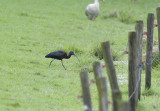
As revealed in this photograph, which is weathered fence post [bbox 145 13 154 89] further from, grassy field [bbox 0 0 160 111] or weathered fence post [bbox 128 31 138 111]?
weathered fence post [bbox 128 31 138 111]

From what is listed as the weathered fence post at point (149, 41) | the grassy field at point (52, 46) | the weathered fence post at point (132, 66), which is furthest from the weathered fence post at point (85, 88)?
the weathered fence post at point (149, 41)

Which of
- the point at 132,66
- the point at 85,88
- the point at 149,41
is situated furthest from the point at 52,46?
the point at 85,88

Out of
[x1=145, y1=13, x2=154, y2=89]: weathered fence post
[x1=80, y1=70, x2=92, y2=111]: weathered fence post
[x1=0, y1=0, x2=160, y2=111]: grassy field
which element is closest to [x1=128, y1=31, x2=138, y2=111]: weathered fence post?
[x1=0, y1=0, x2=160, y2=111]: grassy field

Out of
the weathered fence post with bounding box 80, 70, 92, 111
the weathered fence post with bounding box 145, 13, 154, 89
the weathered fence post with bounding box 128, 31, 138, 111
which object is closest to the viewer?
the weathered fence post with bounding box 80, 70, 92, 111

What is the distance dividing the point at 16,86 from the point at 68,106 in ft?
5.01

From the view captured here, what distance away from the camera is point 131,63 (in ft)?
21.9

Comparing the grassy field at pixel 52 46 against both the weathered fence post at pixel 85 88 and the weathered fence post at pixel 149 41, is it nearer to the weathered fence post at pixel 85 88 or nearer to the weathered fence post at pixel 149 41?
the weathered fence post at pixel 149 41

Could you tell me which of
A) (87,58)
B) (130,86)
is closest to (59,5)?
(87,58)

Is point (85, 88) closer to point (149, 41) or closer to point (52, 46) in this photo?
point (149, 41)

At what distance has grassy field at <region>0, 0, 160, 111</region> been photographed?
7969 millimetres

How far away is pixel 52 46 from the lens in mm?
14805

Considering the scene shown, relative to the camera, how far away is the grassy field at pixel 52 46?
7.97 m

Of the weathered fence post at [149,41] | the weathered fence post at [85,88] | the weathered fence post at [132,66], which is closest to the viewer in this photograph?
the weathered fence post at [85,88]

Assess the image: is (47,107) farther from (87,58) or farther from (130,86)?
(87,58)
